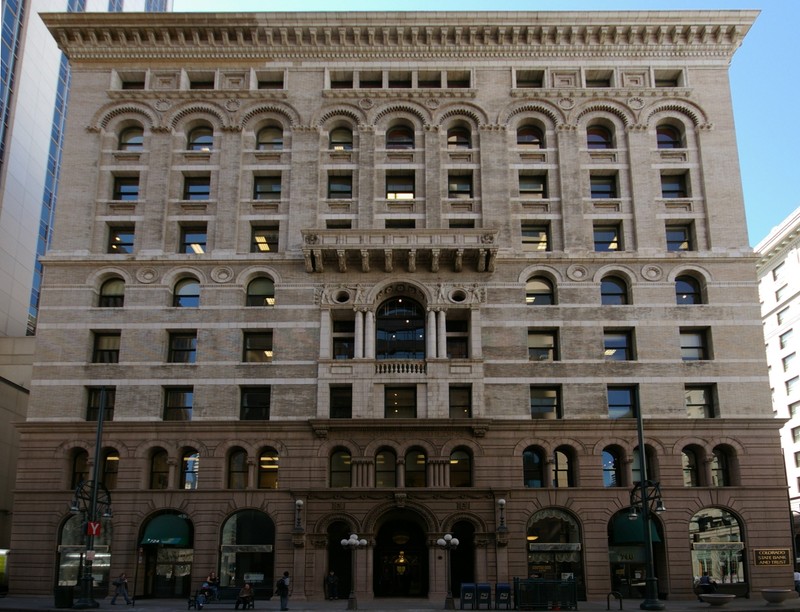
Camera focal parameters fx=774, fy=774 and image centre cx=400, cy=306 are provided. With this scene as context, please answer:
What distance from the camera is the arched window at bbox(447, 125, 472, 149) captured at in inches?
1847

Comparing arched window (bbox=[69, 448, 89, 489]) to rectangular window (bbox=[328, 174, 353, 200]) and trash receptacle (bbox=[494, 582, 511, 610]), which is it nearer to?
rectangular window (bbox=[328, 174, 353, 200])

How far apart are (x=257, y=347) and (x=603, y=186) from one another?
883 inches

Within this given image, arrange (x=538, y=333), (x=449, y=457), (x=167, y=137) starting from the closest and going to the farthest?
(x=449, y=457) < (x=538, y=333) < (x=167, y=137)

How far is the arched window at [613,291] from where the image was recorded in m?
43.7

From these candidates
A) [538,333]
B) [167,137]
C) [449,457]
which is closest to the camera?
[449,457]

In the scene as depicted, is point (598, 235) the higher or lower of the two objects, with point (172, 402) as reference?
higher

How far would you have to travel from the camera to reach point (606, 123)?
153ft

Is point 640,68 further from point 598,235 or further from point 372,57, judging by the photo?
point 372,57

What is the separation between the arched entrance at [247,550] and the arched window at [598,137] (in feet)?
94.2

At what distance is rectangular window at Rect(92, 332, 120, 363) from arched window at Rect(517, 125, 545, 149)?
26.1 meters

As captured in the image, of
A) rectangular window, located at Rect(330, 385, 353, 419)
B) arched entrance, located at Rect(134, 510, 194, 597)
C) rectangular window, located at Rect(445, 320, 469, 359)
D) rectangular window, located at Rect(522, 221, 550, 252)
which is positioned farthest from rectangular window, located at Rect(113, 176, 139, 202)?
rectangular window, located at Rect(522, 221, 550, 252)

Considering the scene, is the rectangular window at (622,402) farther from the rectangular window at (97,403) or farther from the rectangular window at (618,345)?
the rectangular window at (97,403)

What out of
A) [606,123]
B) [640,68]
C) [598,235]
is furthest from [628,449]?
[640,68]

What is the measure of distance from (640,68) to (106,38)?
32488 millimetres
